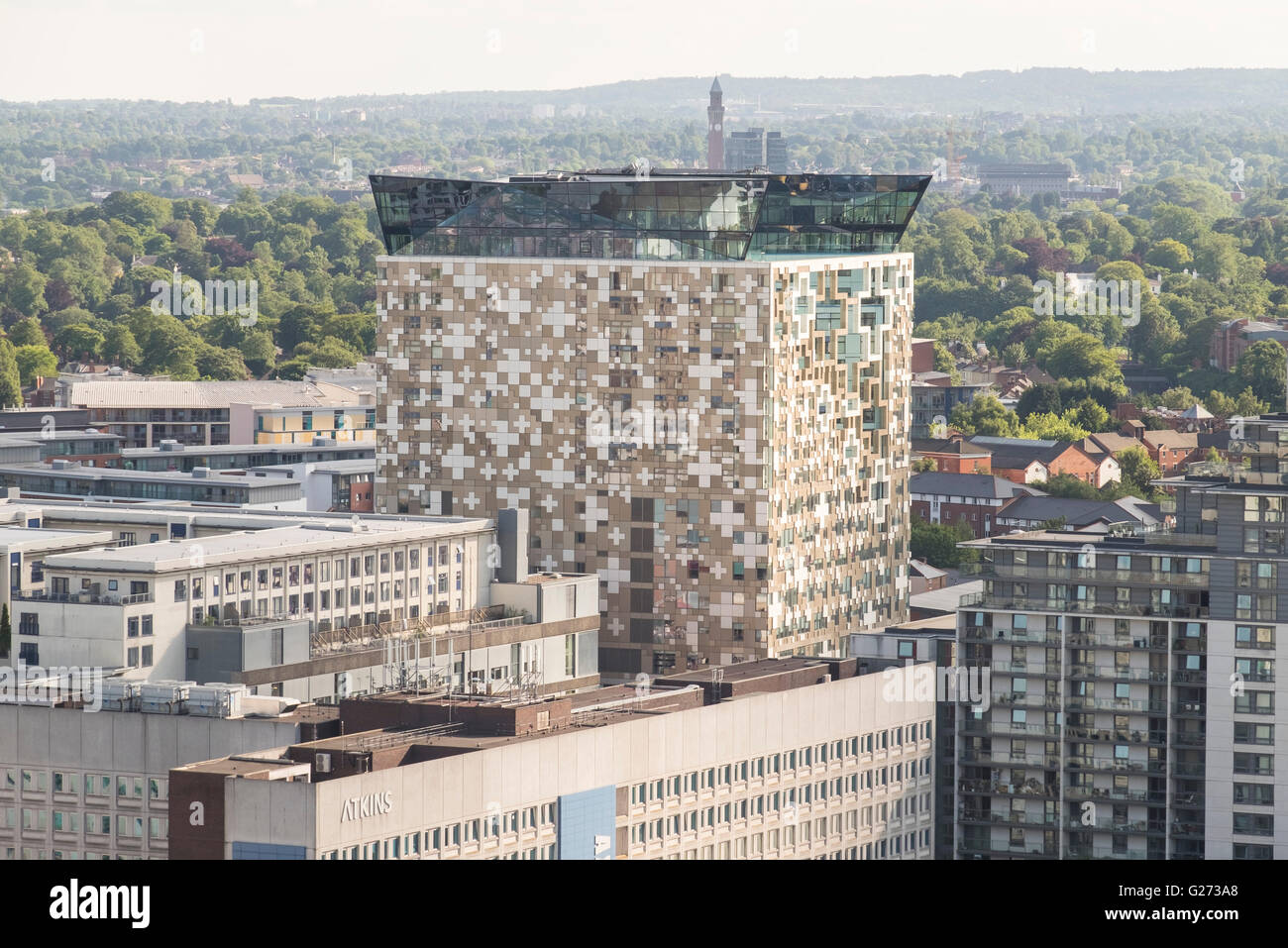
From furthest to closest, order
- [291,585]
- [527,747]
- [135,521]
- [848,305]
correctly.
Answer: [848,305]
[135,521]
[291,585]
[527,747]

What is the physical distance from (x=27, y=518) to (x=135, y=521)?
15.1ft

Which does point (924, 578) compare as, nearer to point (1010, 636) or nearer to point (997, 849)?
point (1010, 636)

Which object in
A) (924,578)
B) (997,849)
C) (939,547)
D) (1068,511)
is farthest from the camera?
(1068,511)

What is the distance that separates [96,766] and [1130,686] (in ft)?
131

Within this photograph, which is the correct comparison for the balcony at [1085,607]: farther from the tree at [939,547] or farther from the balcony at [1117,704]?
the tree at [939,547]

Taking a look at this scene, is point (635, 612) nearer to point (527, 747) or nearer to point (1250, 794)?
point (1250, 794)

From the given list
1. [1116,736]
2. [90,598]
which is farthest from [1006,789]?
[90,598]

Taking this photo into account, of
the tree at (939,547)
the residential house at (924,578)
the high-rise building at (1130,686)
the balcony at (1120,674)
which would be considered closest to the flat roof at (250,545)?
the high-rise building at (1130,686)

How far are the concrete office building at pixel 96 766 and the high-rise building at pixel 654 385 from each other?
36586 mm

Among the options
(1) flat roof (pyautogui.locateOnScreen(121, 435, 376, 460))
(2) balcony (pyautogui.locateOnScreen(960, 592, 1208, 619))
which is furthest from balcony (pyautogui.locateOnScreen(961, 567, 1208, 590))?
(1) flat roof (pyautogui.locateOnScreen(121, 435, 376, 460))

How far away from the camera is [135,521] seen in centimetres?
11131

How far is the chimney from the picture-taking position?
112 meters

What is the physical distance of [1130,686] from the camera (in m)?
102
